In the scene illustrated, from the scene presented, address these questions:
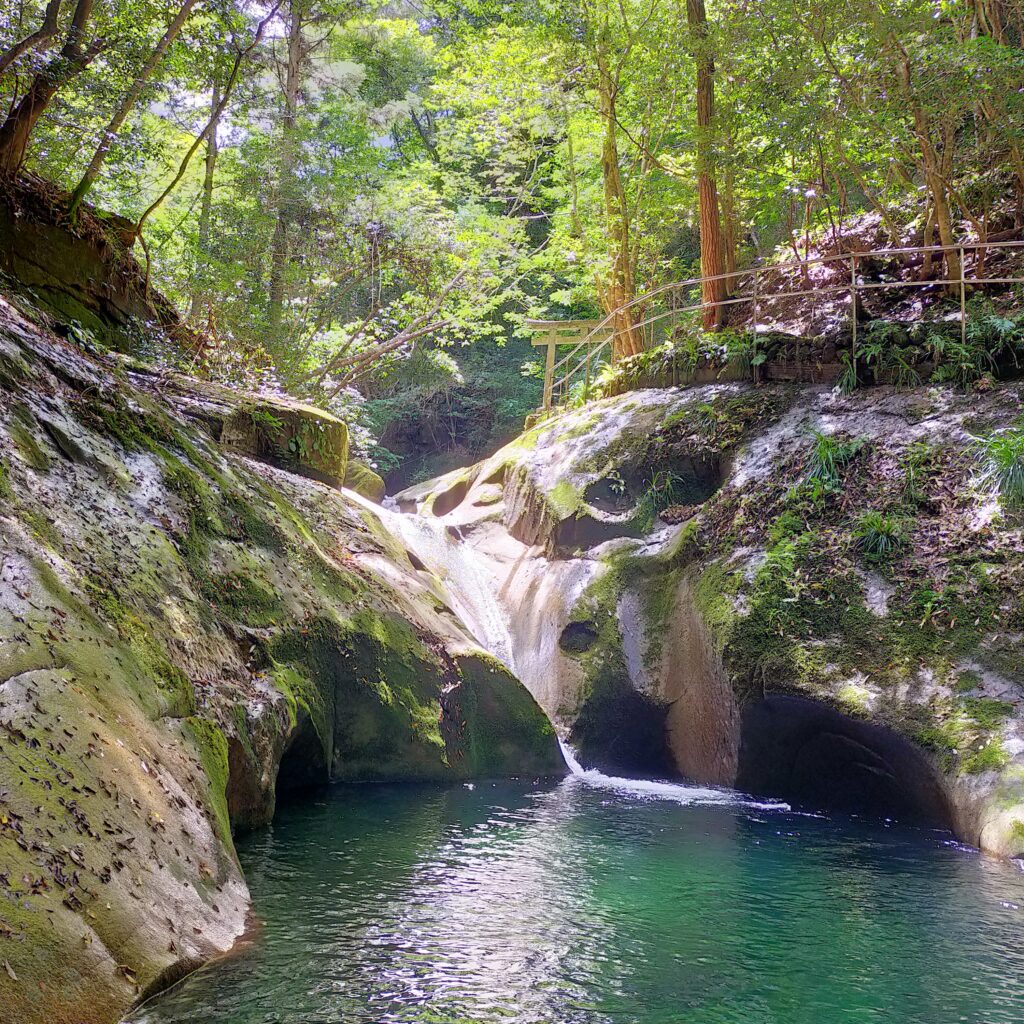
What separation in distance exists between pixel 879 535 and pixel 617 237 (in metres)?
9.75

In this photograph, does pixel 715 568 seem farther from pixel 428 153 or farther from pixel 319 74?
pixel 428 153

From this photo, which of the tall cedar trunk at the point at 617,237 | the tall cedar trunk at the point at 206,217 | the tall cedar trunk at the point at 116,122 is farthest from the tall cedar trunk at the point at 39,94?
the tall cedar trunk at the point at 617,237

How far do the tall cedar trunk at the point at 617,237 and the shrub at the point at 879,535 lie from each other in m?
7.51

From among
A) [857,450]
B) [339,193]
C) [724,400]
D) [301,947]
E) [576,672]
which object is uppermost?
[339,193]

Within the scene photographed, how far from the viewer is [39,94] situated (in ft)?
26.0

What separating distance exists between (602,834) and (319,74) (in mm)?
20559

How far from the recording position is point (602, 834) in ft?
21.6

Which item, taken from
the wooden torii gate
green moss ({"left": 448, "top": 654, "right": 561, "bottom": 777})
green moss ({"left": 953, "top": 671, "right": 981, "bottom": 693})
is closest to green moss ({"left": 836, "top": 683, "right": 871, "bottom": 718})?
green moss ({"left": 953, "top": 671, "right": 981, "bottom": 693})

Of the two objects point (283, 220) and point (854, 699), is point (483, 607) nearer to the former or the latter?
point (854, 699)

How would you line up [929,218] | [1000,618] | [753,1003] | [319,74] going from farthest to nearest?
[319,74] < [929,218] < [1000,618] < [753,1003]

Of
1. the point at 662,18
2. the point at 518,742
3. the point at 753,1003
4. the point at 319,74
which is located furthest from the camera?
the point at 319,74

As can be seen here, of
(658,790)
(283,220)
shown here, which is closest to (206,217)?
(283,220)

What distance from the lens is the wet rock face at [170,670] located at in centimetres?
307

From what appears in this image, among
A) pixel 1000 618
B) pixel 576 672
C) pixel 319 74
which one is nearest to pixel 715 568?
pixel 576 672
